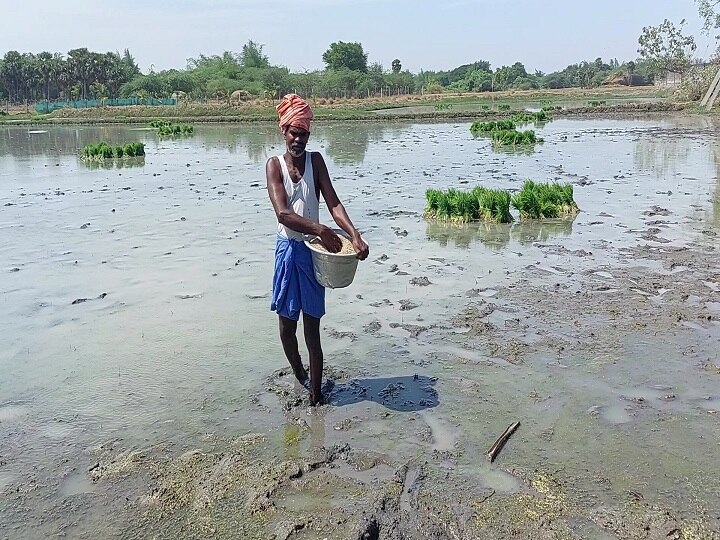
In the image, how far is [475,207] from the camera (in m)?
10.1

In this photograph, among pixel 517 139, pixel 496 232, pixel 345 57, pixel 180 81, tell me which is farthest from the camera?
pixel 345 57

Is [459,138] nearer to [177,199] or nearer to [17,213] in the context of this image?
[177,199]

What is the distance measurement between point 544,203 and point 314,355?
670 centimetres

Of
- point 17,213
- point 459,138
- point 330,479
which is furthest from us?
point 459,138

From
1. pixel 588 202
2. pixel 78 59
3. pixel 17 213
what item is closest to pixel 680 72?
pixel 588 202

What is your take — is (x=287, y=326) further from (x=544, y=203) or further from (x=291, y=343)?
(x=544, y=203)

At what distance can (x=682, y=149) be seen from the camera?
19.5 metres

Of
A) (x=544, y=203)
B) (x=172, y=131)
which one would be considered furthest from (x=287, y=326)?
(x=172, y=131)

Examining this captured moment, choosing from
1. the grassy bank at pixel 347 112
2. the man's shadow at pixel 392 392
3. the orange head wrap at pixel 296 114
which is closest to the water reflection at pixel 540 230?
the man's shadow at pixel 392 392

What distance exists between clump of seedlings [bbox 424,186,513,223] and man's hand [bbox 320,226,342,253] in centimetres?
600

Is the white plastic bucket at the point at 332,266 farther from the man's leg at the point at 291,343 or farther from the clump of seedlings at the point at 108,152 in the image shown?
the clump of seedlings at the point at 108,152

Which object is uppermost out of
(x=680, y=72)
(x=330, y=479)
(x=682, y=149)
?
(x=680, y=72)

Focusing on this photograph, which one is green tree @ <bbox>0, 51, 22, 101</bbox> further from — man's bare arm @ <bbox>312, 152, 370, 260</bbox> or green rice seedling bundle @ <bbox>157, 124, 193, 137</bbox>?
man's bare arm @ <bbox>312, 152, 370, 260</bbox>

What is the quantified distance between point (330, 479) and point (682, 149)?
19351mm
